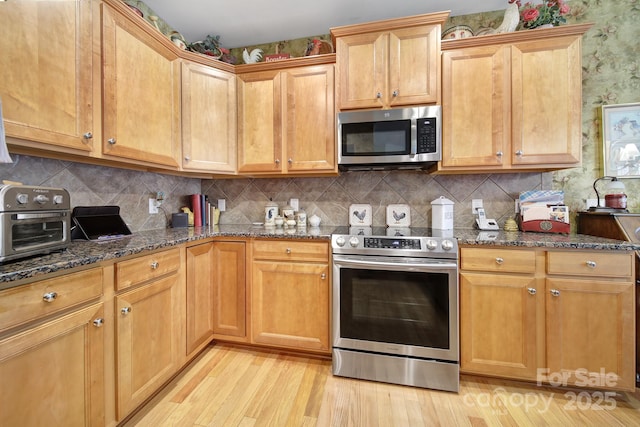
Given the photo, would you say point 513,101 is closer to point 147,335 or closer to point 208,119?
point 208,119

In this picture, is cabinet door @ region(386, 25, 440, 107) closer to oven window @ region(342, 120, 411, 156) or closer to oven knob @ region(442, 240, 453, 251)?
oven window @ region(342, 120, 411, 156)

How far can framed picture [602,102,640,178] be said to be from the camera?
1895mm

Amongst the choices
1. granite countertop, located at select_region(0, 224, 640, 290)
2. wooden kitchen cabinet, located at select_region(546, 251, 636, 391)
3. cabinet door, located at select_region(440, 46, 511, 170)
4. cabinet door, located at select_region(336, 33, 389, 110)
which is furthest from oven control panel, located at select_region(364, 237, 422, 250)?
cabinet door, located at select_region(336, 33, 389, 110)

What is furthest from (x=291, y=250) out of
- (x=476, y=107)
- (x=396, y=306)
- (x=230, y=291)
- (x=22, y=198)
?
(x=476, y=107)

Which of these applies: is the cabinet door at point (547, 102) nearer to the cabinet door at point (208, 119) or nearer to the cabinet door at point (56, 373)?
the cabinet door at point (208, 119)

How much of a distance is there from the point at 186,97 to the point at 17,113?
1.04m

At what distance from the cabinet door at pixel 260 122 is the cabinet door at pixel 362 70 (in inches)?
21.0

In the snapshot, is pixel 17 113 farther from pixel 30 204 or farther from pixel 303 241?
pixel 303 241

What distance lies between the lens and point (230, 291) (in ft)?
6.36

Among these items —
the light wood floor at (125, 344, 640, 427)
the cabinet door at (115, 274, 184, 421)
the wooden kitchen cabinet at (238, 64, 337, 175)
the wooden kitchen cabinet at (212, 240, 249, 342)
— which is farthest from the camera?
the wooden kitchen cabinet at (238, 64, 337, 175)

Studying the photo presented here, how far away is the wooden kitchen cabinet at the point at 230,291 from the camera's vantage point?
1.92 meters

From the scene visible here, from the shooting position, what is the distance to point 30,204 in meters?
1.01

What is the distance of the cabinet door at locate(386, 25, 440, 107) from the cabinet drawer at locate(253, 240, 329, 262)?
1219 mm

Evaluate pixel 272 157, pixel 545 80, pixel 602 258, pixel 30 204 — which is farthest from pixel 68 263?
pixel 545 80
